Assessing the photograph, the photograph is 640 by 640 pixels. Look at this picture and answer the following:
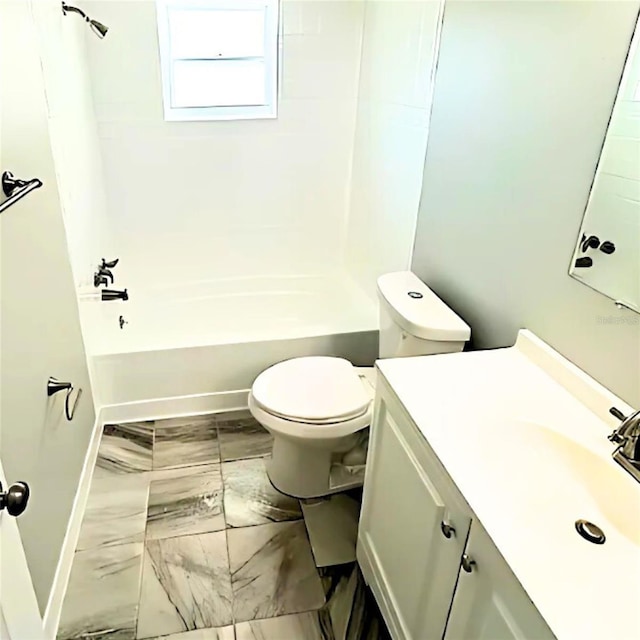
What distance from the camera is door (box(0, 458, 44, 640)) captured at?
94 centimetres

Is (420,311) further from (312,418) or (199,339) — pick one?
(199,339)

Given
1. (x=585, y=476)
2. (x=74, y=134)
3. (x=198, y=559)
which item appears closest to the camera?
(x=585, y=476)

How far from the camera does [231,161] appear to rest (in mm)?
2871

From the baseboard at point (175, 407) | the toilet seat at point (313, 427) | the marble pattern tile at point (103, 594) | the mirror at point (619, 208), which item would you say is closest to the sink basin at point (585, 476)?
the mirror at point (619, 208)

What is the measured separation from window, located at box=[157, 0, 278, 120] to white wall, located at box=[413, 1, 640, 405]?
111 cm

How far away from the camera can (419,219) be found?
7.23 ft

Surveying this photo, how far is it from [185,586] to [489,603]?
1056mm

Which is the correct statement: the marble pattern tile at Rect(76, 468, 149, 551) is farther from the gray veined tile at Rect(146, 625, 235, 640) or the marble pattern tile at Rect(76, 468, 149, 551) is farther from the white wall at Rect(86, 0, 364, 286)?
the white wall at Rect(86, 0, 364, 286)

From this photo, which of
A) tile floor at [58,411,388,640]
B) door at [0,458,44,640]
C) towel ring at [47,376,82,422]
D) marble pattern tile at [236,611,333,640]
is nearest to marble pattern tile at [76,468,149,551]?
tile floor at [58,411,388,640]

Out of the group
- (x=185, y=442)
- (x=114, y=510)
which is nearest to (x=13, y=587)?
(x=114, y=510)

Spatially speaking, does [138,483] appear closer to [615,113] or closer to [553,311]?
[553,311]

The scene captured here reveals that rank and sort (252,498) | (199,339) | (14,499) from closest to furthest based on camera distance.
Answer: (14,499) → (252,498) → (199,339)

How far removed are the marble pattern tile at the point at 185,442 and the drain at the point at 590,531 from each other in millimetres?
1537

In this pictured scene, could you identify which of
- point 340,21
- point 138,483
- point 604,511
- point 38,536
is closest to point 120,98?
point 340,21
